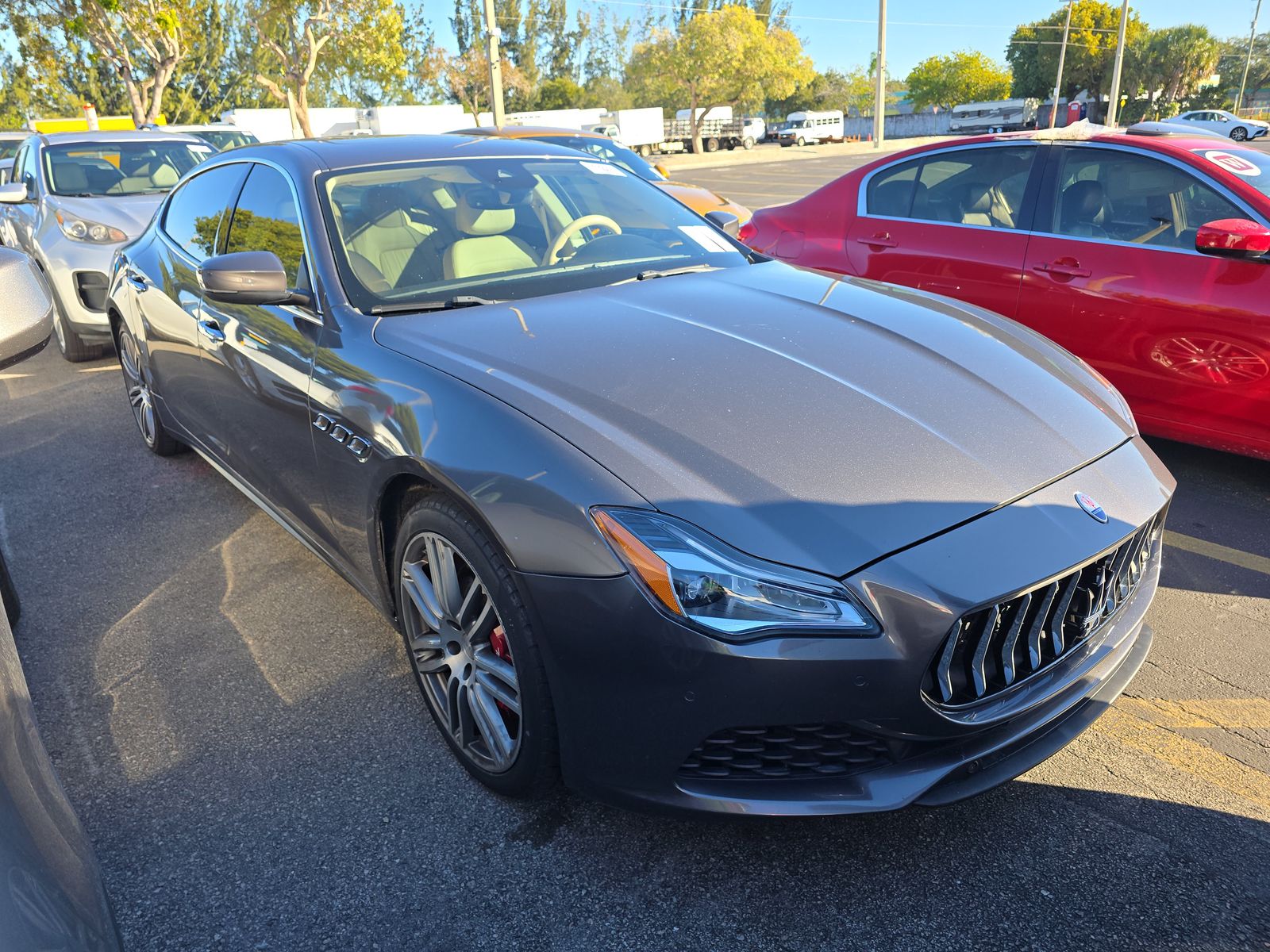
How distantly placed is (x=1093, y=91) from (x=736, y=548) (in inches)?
3388

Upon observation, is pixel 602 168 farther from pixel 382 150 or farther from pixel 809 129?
pixel 809 129

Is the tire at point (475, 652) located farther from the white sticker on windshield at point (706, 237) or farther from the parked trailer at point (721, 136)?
the parked trailer at point (721, 136)

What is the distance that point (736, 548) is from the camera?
6.06ft

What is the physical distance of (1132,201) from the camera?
4.38m

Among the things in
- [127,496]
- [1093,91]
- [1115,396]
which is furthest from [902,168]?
[1093,91]

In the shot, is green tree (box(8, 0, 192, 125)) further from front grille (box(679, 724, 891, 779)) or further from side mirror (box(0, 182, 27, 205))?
front grille (box(679, 724, 891, 779))

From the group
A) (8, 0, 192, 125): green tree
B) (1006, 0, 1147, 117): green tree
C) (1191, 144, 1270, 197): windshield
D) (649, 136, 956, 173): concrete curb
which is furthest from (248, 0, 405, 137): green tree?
(1006, 0, 1147, 117): green tree

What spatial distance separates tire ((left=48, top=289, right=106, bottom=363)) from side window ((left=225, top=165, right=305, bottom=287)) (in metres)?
4.39

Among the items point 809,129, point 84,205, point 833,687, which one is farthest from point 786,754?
point 809,129

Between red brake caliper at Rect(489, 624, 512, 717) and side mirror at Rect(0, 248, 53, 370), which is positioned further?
red brake caliper at Rect(489, 624, 512, 717)

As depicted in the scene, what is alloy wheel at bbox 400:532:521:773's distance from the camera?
2.24 metres

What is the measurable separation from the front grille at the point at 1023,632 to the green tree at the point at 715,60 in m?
52.3

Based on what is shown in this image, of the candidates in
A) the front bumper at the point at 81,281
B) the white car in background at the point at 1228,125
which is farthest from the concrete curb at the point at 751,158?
the front bumper at the point at 81,281

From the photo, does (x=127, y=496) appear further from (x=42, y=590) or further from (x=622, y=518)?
(x=622, y=518)
